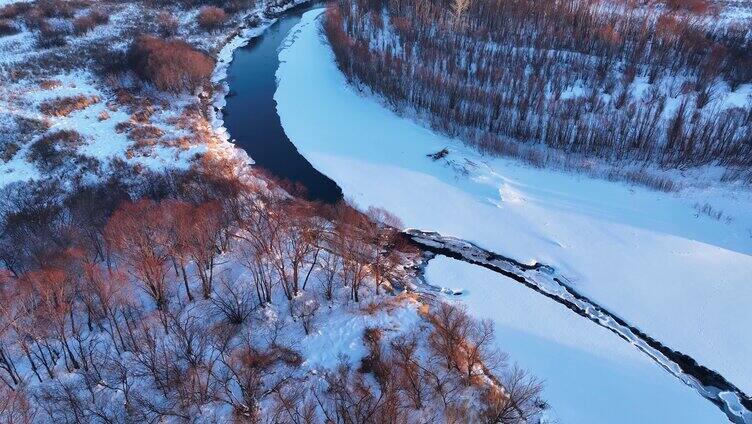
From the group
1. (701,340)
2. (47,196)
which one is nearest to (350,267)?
(701,340)

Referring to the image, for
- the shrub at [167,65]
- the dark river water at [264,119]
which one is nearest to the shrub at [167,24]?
the shrub at [167,65]

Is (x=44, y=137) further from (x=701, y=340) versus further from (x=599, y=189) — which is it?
(x=701, y=340)

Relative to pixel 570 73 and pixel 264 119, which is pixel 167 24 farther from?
pixel 570 73

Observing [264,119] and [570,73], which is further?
[570,73]

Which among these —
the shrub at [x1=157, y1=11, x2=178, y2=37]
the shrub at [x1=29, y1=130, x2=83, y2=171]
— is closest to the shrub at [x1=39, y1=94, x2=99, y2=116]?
the shrub at [x1=29, y1=130, x2=83, y2=171]

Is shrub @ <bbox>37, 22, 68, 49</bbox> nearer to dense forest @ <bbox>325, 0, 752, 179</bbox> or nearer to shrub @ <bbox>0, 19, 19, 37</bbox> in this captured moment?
shrub @ <bbox>0, 19, 19, 37</bbox>

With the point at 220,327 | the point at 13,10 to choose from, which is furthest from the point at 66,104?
the point at 220,327

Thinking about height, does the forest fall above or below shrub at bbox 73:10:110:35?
below
